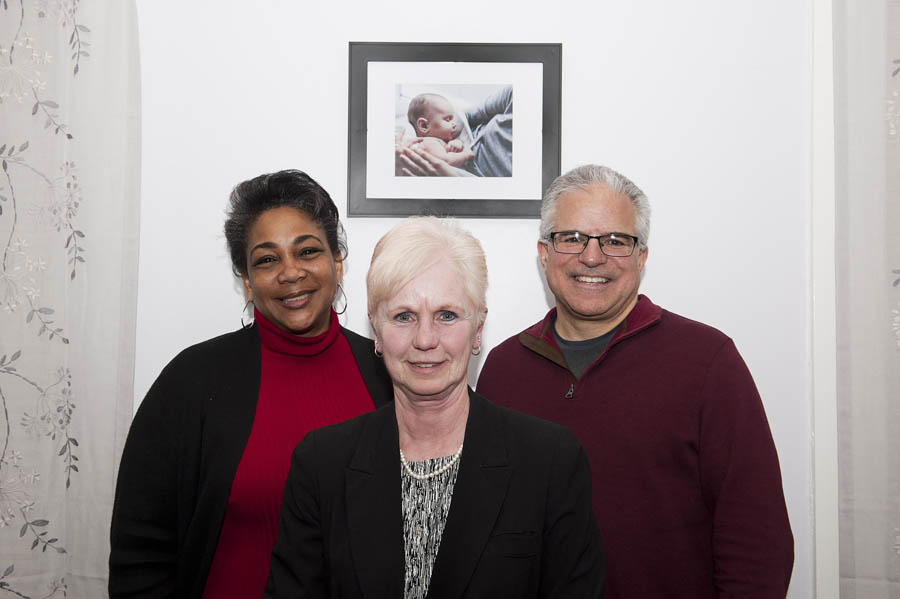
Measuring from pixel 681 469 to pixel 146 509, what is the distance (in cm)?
142

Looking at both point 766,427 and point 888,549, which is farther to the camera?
point 888,549

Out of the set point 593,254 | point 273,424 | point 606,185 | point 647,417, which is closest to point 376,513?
point 273,424

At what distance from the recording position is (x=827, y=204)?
2.34 m

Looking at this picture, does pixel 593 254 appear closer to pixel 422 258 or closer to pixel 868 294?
pixel 422 258

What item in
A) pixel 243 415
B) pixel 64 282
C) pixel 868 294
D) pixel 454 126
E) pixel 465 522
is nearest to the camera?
pixel 465 522

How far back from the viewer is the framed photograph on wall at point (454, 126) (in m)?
2.37

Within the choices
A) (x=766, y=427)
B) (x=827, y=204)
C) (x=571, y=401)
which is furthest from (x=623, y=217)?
(x=827, y=204)

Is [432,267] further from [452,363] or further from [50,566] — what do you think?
[50,566]

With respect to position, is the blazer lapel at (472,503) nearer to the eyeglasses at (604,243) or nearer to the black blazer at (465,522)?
the black blazer at (465,522)

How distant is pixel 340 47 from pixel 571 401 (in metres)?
1.51

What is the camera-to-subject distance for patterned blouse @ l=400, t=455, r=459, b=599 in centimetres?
140

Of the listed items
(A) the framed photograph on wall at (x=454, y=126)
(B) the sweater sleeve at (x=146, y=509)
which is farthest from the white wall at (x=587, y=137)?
(B) the sweater sleeve at (x=146, y=509)

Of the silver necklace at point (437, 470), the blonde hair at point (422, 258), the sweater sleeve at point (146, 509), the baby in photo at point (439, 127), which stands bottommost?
the sweater sleeve at point (146, 509)

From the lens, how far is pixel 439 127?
7.79ft
